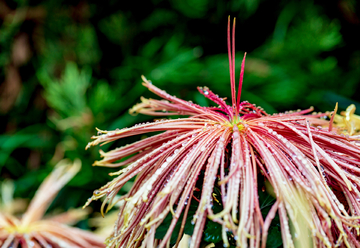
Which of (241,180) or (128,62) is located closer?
(241,180)

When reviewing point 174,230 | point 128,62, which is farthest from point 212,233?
point 128,62

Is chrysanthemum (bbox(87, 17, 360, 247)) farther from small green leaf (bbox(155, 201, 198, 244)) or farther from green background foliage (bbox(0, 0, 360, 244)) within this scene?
green background foliage (bbox(0, 0, 360, 244))

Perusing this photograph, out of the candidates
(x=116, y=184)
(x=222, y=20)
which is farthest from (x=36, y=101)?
(x=116, y=184)

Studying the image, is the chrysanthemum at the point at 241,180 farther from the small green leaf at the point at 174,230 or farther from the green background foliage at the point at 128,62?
the green background foliage at the point at 128,62

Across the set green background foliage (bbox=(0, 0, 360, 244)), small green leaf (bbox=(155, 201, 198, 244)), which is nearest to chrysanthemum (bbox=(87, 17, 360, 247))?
small green leaf (bbox=(155, 201, 198, 244))

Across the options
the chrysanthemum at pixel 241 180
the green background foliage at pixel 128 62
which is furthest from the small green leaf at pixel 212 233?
the green background foliage at pixel 128 62

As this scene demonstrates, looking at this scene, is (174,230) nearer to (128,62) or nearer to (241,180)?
(241,180)

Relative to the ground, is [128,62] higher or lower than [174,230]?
higher
